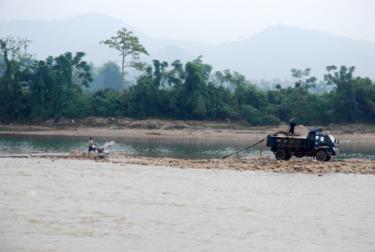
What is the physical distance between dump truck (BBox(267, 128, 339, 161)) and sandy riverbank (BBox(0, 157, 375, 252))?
362cm

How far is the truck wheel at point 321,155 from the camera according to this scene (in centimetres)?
3544

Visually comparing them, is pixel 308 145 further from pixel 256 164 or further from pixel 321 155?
pixel 256 164

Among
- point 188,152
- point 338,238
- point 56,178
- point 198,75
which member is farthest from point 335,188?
point 198,75

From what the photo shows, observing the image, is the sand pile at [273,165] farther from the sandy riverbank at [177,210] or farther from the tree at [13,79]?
the tree at [13,79]

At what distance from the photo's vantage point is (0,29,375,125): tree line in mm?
74375

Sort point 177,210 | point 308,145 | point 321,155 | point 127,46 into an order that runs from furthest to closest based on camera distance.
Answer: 1. point 127,46
2. point 321,155
3. point 308,145
4. point 177,210

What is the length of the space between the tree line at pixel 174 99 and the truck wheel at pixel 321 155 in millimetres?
37447

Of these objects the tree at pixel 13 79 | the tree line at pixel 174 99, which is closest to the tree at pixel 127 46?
the tree line at pixel 174 99

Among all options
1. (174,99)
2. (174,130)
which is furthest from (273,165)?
(174,99)

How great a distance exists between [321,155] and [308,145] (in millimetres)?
896

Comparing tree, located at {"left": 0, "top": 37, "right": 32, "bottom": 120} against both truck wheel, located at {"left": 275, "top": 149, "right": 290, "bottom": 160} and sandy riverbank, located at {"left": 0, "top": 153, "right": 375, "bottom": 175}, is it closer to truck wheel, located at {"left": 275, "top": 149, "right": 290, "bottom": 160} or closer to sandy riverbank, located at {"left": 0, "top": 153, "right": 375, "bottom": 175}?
sandy riverbank, located at {"left": 0, "top": 153, "right": 375, "bottom": 175}

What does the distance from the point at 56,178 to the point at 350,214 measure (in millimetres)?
12987

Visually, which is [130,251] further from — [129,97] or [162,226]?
[129,97]

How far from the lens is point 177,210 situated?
75.1ft
